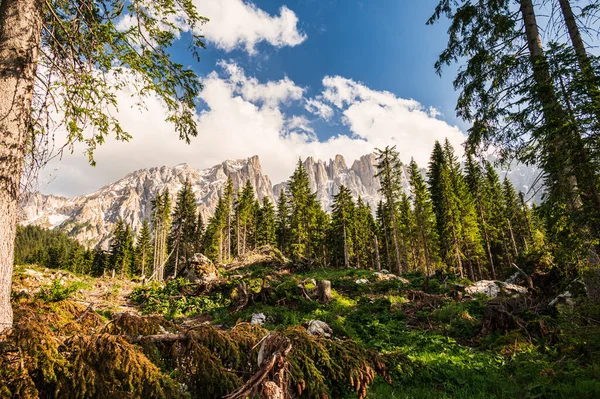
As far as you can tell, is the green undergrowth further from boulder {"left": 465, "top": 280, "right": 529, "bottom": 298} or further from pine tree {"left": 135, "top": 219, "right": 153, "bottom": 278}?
pine tree {"left": 135, "top": 219, "right": 153, "bottom": 278}

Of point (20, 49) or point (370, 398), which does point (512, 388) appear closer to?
point (370, 398)

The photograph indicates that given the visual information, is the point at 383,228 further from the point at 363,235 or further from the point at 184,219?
the point at 184,219

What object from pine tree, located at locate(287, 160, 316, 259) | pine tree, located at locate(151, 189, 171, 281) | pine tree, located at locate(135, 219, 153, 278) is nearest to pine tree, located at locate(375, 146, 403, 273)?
pine tree, located at locate(287, 160, 316, 259)

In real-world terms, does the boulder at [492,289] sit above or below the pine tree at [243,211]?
below

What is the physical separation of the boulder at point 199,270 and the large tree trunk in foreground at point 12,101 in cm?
1592

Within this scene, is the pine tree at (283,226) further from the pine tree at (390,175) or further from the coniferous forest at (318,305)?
the coniferous forest at (318,305)

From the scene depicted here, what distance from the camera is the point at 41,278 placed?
45.8ft

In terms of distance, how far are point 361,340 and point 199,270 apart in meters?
14.6

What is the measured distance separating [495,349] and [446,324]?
8.55 ft

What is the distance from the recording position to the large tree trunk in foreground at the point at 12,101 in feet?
11.1

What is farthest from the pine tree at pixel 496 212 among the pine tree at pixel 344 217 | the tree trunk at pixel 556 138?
the tree trunk at pixel 556 138

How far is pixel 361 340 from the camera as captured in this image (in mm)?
7602

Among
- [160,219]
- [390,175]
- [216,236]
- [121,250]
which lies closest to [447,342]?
[390,175]

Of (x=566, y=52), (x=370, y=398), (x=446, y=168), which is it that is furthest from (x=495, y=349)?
(x=446, y=168)
